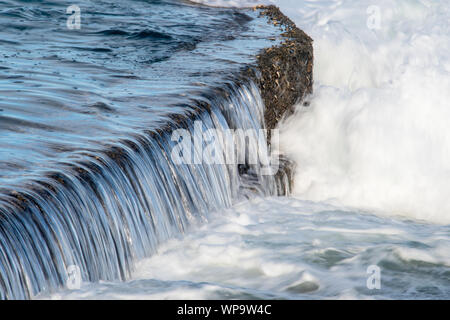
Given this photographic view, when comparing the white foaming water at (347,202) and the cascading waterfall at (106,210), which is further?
the white foaming water at (347,202)

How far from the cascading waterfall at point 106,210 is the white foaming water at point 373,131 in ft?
5.71

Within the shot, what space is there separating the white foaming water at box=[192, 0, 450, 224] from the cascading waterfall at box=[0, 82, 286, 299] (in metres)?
1.74

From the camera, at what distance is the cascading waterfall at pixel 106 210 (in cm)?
350

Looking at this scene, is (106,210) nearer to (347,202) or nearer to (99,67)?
(99,67)

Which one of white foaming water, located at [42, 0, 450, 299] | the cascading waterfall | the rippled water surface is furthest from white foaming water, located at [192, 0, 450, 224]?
the cascading waterfall

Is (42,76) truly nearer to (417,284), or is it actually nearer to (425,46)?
(417,284)

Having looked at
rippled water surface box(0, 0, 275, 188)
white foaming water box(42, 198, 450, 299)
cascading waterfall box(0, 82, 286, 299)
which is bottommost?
white foaming water box(42, 198, 450, 299)

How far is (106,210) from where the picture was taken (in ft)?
13.5

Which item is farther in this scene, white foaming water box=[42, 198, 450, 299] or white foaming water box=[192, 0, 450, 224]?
white foaming water box=[192, 0, 450, 224]

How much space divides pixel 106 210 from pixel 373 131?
432cm

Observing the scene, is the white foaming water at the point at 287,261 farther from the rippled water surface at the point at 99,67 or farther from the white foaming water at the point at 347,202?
the rippled water surface at the point at 99,67

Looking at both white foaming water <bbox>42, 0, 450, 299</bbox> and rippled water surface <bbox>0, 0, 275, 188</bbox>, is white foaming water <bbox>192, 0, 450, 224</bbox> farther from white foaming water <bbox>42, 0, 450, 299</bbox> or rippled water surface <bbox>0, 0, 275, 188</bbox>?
rippled water surface <bbox>0, 0, 275, 188</bbox>

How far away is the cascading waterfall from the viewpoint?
11.5ft

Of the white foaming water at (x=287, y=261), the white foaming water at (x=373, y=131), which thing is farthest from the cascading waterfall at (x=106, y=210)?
the white foaming water at (x=373, y=131)
